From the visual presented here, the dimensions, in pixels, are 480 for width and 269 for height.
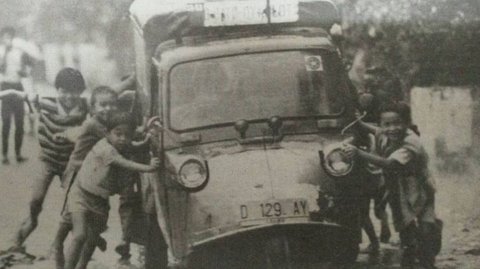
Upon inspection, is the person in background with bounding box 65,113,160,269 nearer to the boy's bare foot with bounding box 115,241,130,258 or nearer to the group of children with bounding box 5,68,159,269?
the group of children with bounding box 5,68,159,269

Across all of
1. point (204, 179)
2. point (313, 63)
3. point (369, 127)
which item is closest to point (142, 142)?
point (204, 179)

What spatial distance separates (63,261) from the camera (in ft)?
19.8

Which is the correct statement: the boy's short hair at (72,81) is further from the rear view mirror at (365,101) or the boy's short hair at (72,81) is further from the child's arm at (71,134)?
the rear view mirror at (365,101)

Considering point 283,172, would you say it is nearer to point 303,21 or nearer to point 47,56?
point 303,21

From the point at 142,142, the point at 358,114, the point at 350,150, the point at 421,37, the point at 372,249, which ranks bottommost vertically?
the point at 372,249

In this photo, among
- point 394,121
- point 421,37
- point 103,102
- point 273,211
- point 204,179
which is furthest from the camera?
point 421,37

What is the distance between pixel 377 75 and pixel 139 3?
1456 mm

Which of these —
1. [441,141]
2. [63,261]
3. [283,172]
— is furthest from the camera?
[441,141]

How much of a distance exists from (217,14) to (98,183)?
1169 millimetres

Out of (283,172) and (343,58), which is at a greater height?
(343,58)

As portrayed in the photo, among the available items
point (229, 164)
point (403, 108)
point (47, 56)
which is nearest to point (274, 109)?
point (229, 164)

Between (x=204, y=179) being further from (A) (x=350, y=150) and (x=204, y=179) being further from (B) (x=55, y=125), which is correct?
(B) (x=55, y=125)

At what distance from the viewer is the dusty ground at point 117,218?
20.0 ft

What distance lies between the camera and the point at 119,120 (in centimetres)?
588
